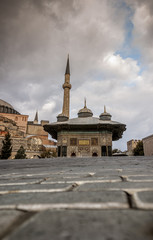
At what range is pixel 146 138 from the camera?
55.1 feet

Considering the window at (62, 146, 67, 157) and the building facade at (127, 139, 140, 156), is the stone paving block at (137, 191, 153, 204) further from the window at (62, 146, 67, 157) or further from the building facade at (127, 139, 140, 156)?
the building facade at (127, 139, 140, 156)

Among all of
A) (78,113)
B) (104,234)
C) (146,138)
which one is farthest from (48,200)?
(78,113)

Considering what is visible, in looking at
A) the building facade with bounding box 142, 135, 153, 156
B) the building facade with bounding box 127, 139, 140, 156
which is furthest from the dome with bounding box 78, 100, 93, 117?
the building facade with bounding box 127, 139, 140, 156

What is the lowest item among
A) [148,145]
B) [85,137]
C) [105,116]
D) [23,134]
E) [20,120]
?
[148,145]

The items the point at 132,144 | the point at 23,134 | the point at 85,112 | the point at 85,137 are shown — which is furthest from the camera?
the point at 132,144

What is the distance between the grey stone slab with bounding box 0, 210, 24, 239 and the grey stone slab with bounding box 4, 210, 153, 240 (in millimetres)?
53

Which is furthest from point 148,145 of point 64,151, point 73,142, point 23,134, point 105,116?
point 23,134

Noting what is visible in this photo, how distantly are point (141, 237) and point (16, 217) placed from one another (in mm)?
464

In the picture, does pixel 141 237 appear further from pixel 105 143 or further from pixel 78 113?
pixel 78 113

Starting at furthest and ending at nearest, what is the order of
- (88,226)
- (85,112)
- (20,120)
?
(20,120) → (85,112) → (88,226)

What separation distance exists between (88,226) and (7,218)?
33 cm

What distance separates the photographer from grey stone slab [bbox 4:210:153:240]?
452 mm

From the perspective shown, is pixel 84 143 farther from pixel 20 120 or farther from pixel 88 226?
pixel 20 120

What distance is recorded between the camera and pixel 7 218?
0.61 metres
